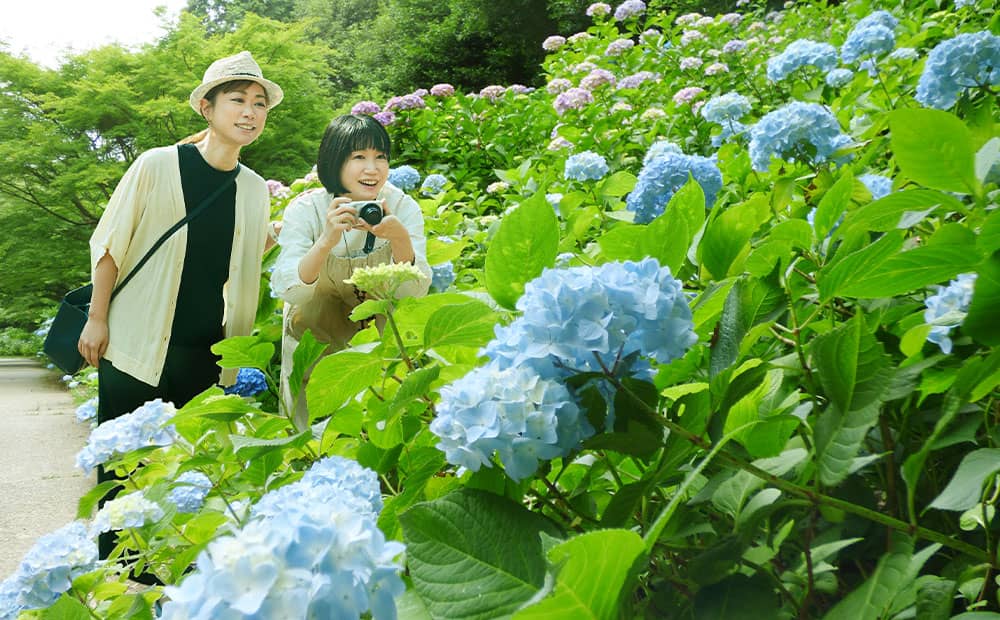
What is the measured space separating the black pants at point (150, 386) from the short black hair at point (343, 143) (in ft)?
2.77

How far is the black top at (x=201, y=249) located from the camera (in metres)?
2.72

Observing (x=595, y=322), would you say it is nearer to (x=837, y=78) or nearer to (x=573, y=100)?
(x=837, y=78)

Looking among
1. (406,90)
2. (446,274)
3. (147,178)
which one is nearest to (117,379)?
(147,178)

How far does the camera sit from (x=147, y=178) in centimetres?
267

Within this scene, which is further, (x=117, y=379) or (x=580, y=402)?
(x=117, y=379)

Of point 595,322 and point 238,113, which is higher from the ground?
point 238,113

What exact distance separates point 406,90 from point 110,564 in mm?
11494

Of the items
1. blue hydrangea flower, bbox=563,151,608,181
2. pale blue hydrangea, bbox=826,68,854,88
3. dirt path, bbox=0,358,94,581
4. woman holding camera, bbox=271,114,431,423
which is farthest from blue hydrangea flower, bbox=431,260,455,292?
dirt path, bbox=0,358,94,581

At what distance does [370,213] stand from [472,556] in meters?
1.57

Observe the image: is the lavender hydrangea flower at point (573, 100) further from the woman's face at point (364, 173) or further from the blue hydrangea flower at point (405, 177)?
the woman's face at point (364, 173)

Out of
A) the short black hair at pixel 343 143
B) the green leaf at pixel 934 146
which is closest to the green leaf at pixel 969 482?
the green leaf at pixel 934 146

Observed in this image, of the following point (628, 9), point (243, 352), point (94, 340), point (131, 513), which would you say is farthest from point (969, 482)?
point (628, 9)

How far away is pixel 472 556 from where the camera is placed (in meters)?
0.49

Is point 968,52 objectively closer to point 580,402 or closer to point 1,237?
point 580,402
